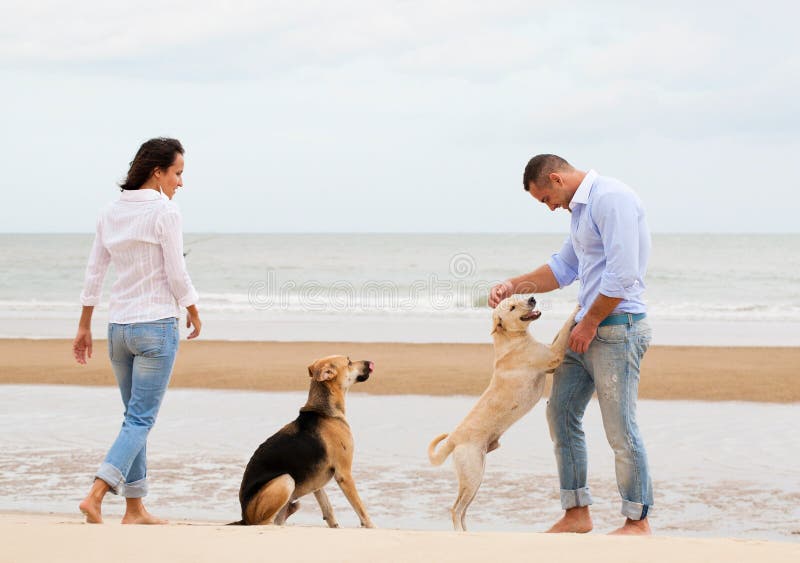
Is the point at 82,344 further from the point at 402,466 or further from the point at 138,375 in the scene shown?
the point at 402,466

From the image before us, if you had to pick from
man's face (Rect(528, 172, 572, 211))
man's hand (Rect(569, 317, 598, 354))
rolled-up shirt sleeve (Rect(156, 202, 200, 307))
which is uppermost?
man's face (Rect(528, 172, 572, 211))

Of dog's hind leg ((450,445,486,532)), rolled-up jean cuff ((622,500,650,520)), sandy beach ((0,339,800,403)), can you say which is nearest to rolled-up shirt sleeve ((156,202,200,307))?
dog's hind leg ((450,445,486,532))

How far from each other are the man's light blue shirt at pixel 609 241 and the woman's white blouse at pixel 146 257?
1902 millimetres

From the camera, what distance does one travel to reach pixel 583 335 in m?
4.18

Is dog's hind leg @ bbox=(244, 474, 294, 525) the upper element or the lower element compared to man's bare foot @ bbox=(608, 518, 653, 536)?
upper

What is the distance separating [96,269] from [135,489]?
1.15 m

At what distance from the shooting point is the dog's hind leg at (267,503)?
4.31 m

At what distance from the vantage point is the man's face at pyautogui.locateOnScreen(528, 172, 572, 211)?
13.9 ft

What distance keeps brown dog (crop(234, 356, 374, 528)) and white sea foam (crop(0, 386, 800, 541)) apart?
2.08 feet

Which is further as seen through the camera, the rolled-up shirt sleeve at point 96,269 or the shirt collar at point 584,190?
the rolled-up shirt sleeve at point 96,269

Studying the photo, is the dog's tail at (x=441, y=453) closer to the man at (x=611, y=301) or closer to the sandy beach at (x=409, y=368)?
the man at (x=611, y=301)

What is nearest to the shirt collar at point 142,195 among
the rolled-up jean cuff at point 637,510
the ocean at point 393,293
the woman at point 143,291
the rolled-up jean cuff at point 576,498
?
the woman at point 143,291

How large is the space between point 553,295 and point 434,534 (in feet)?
77.0

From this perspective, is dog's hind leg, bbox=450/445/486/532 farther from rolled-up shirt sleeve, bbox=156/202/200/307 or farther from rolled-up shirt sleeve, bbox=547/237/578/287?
rolled-up shirt sleeve, bbox=156/202/200/307
